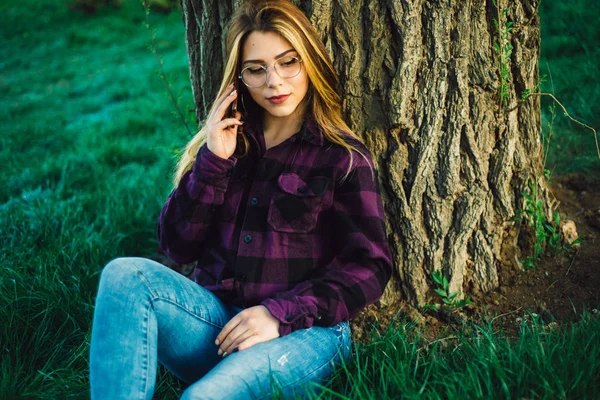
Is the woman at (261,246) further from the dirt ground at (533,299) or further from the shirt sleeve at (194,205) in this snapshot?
the dirt ground at (533,299)

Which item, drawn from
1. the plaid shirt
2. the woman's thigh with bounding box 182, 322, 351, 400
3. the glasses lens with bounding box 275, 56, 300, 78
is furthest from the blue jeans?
the glasses lens with bounding box 275, 56, 300, 78

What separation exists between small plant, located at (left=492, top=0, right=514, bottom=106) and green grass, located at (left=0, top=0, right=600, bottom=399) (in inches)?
38.4

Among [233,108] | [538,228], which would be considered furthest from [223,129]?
[538,228]

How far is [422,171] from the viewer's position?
2.20m

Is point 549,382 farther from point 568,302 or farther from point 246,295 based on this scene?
point 246,295

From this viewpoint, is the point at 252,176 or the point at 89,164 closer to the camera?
the point at 252,176

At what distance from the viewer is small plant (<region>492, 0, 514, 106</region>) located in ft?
6.81

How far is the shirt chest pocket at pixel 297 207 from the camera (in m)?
2.06

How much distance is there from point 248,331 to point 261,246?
1.20 ft

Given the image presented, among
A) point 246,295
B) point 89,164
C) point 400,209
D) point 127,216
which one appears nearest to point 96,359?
point 246,295

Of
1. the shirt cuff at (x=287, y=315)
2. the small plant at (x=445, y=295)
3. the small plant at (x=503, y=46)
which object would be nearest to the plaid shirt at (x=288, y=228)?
the shirt cuff at (x=287, y=315)

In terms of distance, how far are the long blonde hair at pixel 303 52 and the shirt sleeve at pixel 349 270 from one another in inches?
4.7

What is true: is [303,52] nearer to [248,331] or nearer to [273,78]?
[273,78]

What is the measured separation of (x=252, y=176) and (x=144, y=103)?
4034 millimetres
